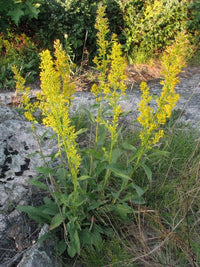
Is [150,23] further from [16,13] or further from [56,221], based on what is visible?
[56,221]

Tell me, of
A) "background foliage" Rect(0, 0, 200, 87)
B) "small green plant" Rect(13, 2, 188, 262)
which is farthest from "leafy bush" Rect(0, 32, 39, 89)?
"small green plant" Rect(13, 2, 188, 262)

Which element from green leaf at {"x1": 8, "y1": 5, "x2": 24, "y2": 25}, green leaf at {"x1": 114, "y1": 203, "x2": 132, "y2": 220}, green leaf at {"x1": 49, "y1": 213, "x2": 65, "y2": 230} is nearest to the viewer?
green leaf at {"x1": 49, "y1": 213, "x2": 65, "y2": 230}

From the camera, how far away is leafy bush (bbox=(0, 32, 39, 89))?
15.7 ft

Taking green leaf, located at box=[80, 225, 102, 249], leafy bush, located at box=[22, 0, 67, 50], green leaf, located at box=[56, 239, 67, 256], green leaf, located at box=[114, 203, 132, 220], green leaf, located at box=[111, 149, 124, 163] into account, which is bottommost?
green leaf, located at box=[56, 239, 67, 256]

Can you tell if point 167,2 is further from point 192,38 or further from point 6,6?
point 6,6

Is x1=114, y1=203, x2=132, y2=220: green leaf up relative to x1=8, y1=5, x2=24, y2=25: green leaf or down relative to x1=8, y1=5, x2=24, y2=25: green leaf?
down

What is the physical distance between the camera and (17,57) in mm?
5148

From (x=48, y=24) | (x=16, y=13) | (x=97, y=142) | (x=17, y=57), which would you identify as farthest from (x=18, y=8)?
(x=97, y=142)

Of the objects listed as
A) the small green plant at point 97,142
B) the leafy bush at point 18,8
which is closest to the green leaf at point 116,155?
the small green plant at point 97,142

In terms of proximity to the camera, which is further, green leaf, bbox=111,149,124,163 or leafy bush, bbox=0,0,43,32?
leafy bush, bbox=0,0,43,32

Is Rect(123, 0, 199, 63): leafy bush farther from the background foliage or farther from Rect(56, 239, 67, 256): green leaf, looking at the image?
Rect(56, 239, 67, 256): green leaf

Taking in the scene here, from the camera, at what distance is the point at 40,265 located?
63.5 inches

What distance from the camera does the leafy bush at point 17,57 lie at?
189 inches

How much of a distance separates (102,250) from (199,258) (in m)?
0.71
